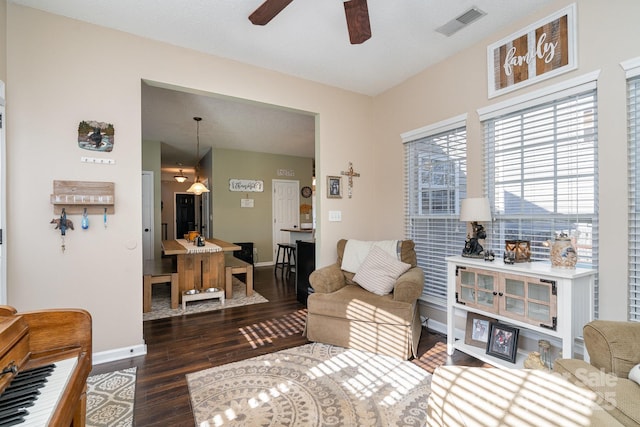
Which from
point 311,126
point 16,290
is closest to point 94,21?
point 16,290

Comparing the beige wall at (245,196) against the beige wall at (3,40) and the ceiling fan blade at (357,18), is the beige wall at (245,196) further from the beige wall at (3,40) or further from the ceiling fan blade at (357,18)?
the ceiling fan blade at (357,18)

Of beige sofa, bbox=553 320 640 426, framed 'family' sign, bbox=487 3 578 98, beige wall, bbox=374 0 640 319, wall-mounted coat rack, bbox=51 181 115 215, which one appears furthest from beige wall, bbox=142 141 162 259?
beige sofa, bbox=553 320 640 426

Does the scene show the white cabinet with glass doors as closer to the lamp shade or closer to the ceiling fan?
the lamp shade

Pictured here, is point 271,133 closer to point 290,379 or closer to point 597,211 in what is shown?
point 290,379

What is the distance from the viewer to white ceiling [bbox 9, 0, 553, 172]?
223cm

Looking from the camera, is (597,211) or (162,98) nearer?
(597,211)

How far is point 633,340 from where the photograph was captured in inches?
51.9

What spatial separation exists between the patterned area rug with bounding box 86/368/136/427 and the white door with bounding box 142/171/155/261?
4518 mm

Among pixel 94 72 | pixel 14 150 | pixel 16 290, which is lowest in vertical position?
pixel 16 290

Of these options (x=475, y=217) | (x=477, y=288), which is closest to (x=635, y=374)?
(x=477, y=288)

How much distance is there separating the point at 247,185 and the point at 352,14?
561 cm

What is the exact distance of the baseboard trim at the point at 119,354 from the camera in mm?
2396

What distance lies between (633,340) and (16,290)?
151 inches

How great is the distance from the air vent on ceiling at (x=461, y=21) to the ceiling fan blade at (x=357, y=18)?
1.03 metres
